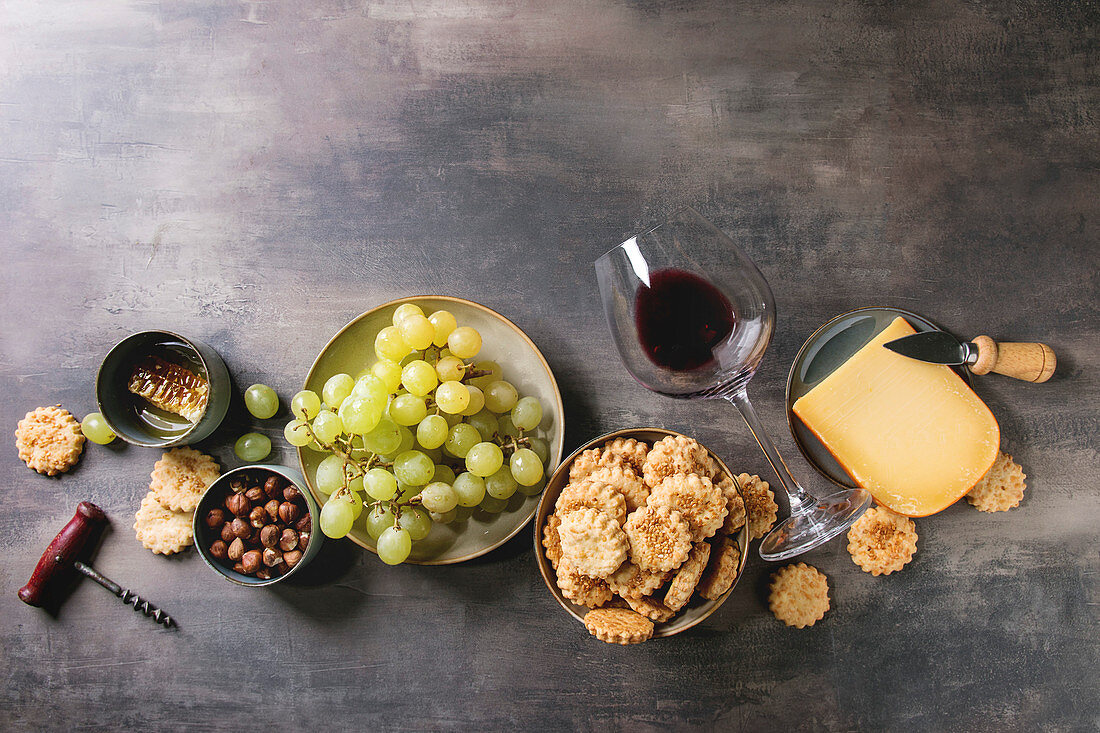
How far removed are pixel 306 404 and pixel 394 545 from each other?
25 cm

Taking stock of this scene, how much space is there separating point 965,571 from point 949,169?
68 cm

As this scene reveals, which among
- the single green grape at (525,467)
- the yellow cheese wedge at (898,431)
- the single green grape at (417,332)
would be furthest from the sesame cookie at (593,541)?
the yellow cheese wedge at (898,431)

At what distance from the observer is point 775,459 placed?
3.13ft

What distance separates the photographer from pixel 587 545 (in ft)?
2.61

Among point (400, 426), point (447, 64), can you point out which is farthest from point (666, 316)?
point (447, 64)

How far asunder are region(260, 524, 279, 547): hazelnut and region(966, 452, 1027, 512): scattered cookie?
43.9 inches

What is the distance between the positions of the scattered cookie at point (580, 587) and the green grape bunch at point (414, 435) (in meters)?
0.14

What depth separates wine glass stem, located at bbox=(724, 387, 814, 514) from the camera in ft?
3.06

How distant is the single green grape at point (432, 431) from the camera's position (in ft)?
2.95

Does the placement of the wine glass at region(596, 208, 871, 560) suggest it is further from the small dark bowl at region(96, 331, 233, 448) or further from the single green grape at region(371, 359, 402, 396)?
the small dark bowl at region(96, 331, 233, 448)

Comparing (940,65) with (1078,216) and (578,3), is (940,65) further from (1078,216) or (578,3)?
(578,3)

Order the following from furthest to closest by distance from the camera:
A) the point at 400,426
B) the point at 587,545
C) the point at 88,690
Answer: the point at 88,690 → the point at 400,426 → the point at 587,545

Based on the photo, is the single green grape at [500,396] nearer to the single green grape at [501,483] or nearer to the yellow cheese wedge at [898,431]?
the single green grape at [501,483]

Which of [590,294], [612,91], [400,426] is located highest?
[612,91]
